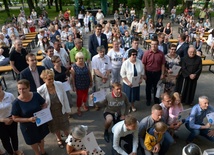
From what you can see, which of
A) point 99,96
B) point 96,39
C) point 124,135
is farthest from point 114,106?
point 96,39

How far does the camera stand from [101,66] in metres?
5.63

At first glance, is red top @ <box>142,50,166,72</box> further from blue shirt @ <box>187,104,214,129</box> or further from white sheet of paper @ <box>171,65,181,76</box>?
blue shirt @ <box>187,104,214,129</box>

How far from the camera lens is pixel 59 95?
12.9 feet

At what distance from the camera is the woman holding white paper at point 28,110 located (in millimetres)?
3334

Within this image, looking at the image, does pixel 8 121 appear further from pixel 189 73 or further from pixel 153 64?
pixel 189 73

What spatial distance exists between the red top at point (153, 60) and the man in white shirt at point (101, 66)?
995 mm

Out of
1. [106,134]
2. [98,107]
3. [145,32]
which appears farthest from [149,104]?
[145,32]

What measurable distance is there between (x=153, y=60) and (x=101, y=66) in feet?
4.42

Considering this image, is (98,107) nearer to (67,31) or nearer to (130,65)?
(130,65)

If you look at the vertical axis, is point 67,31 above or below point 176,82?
above

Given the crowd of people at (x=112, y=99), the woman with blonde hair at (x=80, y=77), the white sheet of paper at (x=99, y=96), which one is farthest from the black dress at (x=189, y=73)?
the woman with blonde hair at (x=80, y=77)

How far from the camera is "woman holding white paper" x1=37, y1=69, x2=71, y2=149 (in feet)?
12.4

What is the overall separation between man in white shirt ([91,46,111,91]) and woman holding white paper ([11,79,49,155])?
86.6 inches

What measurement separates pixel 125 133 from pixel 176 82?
10.0ft
